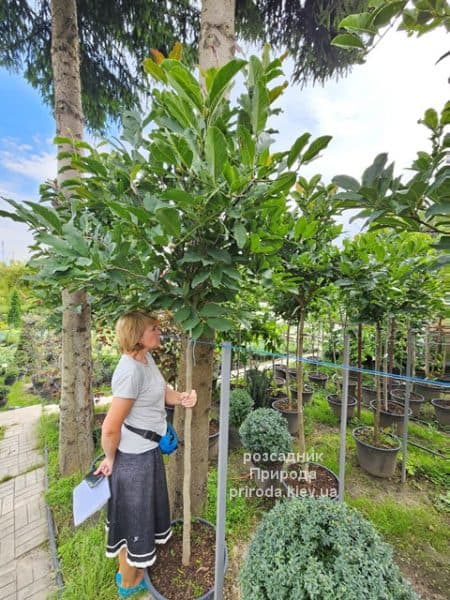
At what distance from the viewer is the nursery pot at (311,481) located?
→ 195 cm

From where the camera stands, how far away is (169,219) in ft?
2.32

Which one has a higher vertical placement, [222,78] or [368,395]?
[222,78]

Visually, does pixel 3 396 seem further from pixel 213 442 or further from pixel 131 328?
pixel 131 328

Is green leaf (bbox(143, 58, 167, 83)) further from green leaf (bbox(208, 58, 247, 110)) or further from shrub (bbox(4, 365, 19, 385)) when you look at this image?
shrub (bbox(4, 365, 19, 385))

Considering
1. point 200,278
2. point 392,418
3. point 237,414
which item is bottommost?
point 392,418

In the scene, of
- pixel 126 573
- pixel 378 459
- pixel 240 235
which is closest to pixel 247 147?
pixel 240 235

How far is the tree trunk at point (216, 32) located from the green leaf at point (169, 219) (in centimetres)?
115

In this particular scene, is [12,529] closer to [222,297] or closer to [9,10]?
[222,297]

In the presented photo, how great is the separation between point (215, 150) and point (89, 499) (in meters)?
1.51

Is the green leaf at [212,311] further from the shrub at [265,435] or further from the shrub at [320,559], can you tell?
the shrub at [265,435]

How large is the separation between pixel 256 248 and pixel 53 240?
541 millimetres

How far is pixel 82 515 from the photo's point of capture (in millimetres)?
1208

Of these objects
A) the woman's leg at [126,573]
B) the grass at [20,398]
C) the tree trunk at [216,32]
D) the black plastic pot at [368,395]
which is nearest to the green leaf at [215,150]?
the tree trunk at [216,32]

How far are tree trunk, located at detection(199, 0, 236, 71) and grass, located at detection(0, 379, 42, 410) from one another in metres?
5.20
